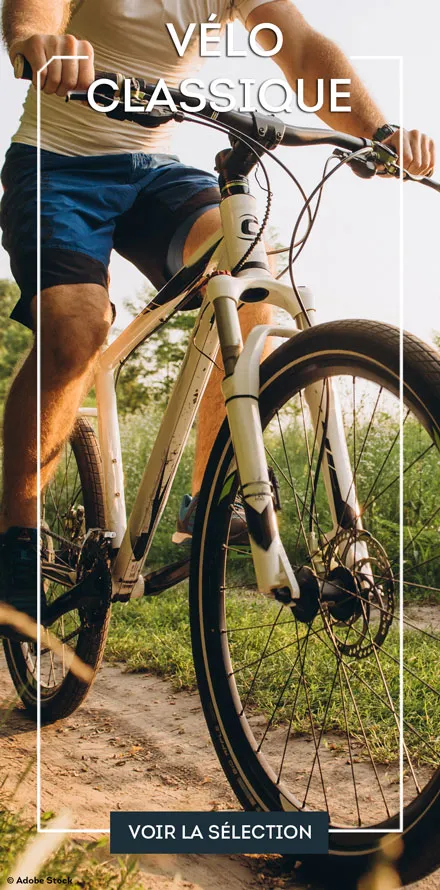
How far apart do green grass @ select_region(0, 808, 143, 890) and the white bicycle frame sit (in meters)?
0.58

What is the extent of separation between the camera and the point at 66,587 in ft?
7.86

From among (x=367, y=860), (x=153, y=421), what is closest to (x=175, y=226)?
(x=367, y=860)

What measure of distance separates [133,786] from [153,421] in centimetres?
463

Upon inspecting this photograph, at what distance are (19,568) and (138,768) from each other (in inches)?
23.6

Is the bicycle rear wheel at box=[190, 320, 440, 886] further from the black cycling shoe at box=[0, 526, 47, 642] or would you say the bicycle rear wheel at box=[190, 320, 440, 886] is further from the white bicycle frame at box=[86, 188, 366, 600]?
the black cycling shoe at box=[0, 526, 47, 642]

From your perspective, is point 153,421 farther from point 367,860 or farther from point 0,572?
point 367,860

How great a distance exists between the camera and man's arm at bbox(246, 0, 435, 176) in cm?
192

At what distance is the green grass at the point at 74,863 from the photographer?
1429 mm

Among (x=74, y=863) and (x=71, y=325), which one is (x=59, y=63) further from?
(x=74, y=863)

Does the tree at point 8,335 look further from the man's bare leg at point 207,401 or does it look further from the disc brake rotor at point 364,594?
the disc brake rotor at point 364,594

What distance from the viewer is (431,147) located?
179 cm

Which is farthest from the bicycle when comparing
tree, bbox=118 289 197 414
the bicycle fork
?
tree, bbox=118 289 197 414

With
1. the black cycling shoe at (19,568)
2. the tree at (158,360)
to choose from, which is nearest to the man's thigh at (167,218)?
the black cycling shoe at (19,568)

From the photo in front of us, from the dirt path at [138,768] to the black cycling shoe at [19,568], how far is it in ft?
1.38
